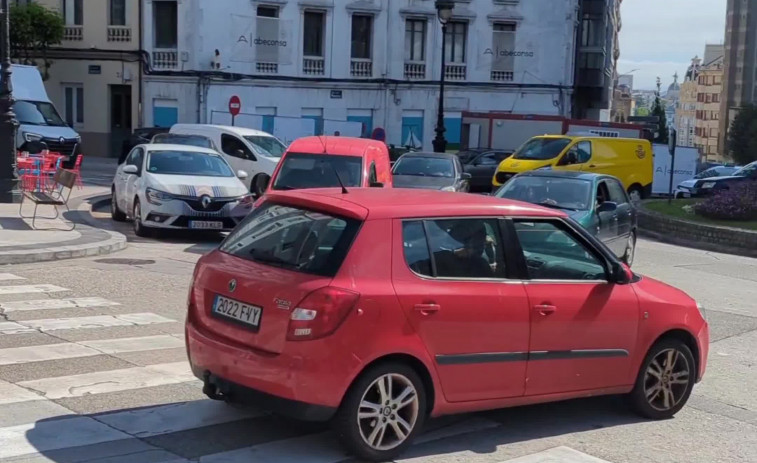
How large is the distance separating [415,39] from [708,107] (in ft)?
428

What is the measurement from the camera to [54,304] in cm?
1057

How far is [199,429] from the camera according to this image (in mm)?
6664

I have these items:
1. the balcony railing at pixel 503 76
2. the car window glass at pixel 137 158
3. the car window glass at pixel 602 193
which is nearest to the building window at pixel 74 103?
the balcony railing at pixel 503 76

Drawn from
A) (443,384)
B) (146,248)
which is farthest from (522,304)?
(146,248)

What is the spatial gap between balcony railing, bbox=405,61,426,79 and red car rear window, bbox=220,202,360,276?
40918 millimetres

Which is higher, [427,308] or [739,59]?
[739,59]

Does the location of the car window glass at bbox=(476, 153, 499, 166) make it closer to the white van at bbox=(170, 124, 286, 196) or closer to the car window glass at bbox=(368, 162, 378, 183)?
the white van at bbox=(170, 124, 286, 196)

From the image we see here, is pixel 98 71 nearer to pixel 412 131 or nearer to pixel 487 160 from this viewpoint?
pixel 412 131

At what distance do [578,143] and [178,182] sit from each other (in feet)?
43.7

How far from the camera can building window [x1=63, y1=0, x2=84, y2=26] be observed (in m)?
43.2

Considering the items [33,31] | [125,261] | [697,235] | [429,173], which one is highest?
[33,31]

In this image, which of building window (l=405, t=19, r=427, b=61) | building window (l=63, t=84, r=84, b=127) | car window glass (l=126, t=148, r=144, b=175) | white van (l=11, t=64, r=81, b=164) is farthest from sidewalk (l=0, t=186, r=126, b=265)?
building window (l=405, t=19, r=427, b=61)

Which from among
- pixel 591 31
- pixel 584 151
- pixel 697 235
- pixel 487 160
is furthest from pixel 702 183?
pixel 591 31

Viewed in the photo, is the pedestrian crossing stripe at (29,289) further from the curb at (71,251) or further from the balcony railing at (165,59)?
the balcony railing at (165,59)
